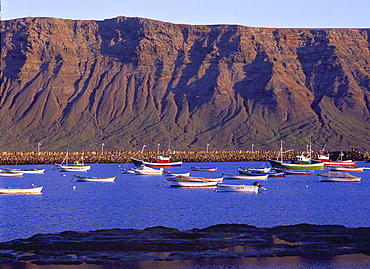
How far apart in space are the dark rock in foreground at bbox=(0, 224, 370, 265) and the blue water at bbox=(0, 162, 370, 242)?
5.58 m

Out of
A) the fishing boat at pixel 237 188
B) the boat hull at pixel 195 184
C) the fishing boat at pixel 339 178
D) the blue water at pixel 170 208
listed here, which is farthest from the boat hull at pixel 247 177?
the fishing boat at pixel 237 188

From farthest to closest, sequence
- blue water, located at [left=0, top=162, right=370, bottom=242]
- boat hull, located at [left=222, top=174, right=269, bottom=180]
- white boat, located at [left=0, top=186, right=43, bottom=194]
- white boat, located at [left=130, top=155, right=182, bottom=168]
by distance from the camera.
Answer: white boat, located at [left=130, top=155, right=182, bottom=168], boat hull, located at [left=222, top=174, right=269, bottom=180], white boat, located at [left=0, top=186, right=43, bottom=194], blue water, located at [left=0, top=162, right=370, bottom=242]

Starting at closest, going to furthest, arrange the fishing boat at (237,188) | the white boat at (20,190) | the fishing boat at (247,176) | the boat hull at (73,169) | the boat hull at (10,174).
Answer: the white boat at (20,190) < the fishing boat at (237,188) < the fishing boat at (247,176) < the boat hull at (10,174) < the boat hull at (73,169)

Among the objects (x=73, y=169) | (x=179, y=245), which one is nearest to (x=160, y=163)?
(x=73, y=169)

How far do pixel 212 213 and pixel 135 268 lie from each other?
72.4 ft

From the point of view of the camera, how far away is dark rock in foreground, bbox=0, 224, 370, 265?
1187 inches

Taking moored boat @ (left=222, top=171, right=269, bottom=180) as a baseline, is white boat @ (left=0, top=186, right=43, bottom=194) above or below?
below

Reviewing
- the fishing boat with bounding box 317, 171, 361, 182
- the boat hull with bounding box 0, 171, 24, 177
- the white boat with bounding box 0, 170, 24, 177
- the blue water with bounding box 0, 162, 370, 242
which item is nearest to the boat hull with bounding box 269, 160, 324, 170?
the fishing boat with bounding box 317, 171, 361, 182

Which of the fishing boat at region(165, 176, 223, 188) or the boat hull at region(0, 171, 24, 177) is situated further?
the boat hull at region(0, 171, 24, 177)

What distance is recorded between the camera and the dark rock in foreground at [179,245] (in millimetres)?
30156

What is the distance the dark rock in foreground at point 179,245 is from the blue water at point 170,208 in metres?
5.58

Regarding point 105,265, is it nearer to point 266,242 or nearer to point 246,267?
point 246,267

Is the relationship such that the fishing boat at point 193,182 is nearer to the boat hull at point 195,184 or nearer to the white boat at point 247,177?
the boat hull at point 195,184

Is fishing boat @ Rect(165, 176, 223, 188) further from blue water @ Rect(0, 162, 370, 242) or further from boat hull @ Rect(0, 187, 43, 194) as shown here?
boat hull @ Rect(0, 187, 43, 194)
